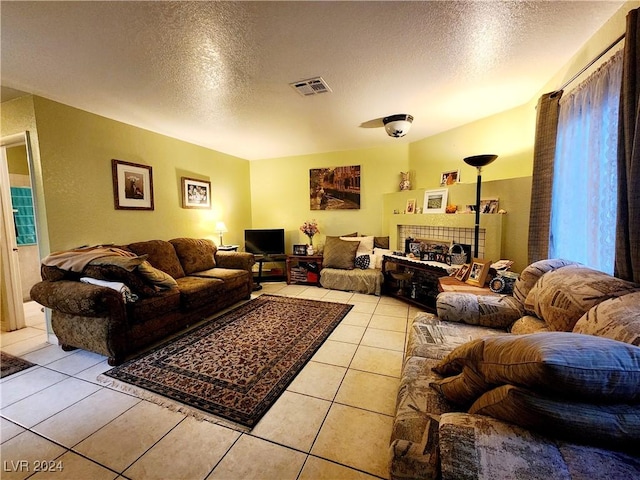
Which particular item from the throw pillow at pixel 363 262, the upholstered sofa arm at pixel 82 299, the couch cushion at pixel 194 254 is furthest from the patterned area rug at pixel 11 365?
the throw pillow at pixel 363 262

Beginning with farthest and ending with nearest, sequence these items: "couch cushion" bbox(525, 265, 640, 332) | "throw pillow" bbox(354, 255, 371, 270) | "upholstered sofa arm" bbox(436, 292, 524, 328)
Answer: "throw pillow" bbox(354, 255, 371, 270) < "upholstered sofa arm" bbox(436, 292, 524, 328) < "couch cushion" bbox(525, 265, 640, 332)

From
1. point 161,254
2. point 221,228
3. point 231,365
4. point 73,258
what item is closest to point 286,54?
point 231,365

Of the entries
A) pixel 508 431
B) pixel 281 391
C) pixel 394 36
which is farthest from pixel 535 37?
pixel 281 391

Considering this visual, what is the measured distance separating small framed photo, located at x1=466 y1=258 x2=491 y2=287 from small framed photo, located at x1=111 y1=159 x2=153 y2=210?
3.86 m

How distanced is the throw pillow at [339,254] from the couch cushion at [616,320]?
3140 mm

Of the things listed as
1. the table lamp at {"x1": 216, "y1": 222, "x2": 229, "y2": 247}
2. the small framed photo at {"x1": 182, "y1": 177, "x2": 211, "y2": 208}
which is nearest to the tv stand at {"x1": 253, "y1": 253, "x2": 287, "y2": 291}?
the table lamp at {"x1": 216, "y1": 222, "x2": 229, "y2": 247}

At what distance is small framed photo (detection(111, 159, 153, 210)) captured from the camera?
9.71 feet

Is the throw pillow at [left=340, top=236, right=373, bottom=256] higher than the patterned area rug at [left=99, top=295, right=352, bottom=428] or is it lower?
higher

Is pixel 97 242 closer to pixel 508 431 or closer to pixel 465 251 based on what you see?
pixel 508 431

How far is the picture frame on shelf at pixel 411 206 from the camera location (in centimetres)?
394

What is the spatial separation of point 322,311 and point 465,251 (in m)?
1.91

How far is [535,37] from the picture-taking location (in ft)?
5.66

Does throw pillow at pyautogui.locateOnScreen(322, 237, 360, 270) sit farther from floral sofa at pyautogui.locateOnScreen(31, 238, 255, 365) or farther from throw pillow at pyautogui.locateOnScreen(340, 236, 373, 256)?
floral sofa at pyautogui.locateOnScreen(31, 238, 255, 365)

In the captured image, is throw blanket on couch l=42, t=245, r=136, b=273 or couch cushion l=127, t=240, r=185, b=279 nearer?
throw blanket on couch l=42, t=245, r=136, b=273
